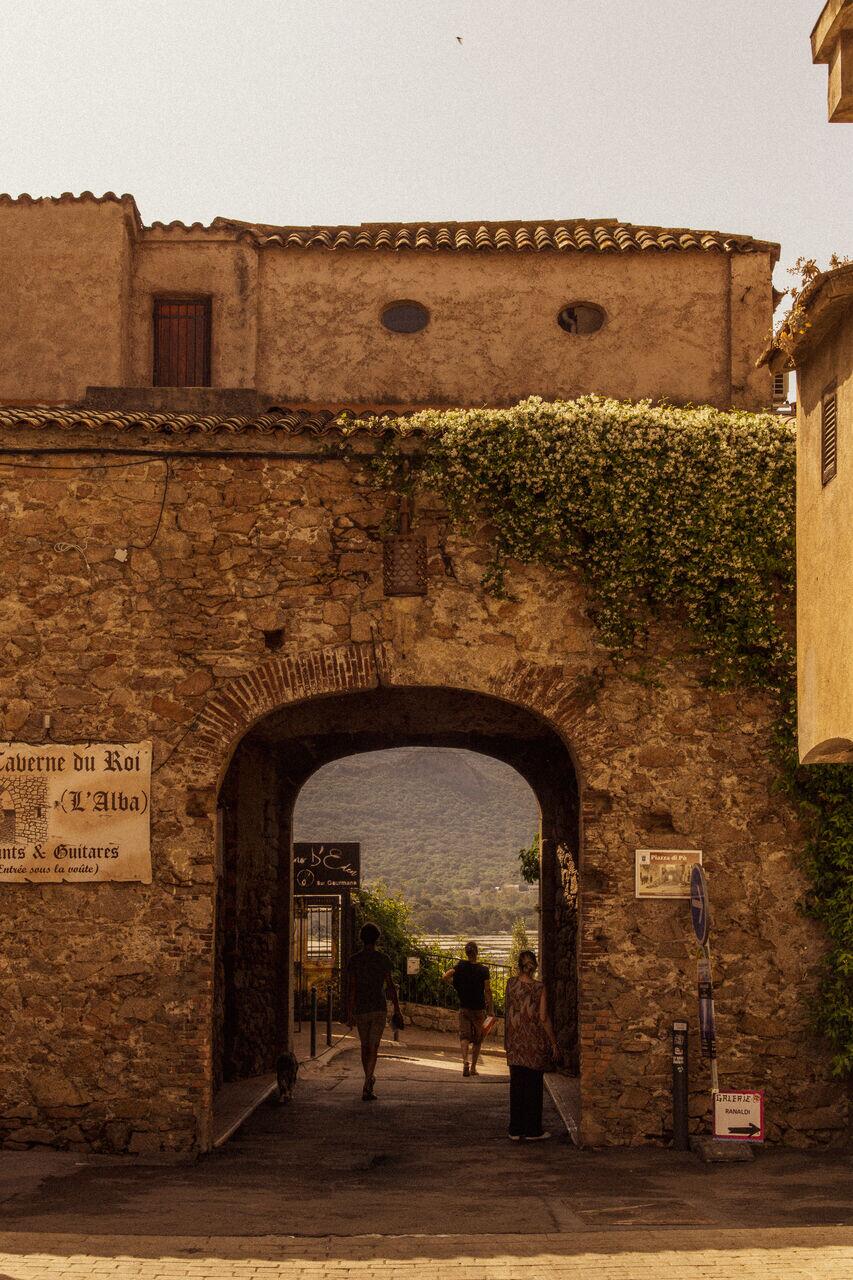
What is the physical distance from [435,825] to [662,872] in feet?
127

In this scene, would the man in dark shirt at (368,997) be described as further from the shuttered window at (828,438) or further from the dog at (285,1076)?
the shuttered window at (828,438)

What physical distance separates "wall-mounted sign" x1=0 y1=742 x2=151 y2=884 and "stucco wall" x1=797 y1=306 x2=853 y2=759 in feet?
17.3

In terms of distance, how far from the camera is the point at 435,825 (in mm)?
49719

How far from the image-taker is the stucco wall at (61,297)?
1742 centimetres

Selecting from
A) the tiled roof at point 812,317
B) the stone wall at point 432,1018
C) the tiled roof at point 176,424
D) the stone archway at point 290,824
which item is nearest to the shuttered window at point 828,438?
the tiled roof at point 812,317

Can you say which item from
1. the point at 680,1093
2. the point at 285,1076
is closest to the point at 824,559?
the point at 680,1093

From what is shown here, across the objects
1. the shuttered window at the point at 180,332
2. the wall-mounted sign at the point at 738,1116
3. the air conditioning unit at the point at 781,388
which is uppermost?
the shuttered window at the point at 180,332

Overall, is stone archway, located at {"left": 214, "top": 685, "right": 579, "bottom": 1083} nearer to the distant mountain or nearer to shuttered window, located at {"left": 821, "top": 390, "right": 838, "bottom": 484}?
shuttered window, located at {"left": 821, "top": 390, "right": 838, "bottom": 484}

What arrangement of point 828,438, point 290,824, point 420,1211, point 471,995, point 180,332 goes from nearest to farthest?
1. point 420,1211
2. point 828,438
3. point 471,995
4. point 290,824
5. point 180,332

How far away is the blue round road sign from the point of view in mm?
9852

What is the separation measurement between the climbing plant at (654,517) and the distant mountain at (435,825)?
33.3 m

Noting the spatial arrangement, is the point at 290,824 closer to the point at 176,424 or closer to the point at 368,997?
the point at 368,997

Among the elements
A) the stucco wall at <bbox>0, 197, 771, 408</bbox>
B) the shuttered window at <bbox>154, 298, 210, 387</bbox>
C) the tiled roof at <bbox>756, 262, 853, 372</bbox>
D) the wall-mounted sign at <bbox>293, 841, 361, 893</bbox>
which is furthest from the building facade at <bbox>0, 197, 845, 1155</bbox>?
the wall-mounted sign at <bbox>293, 841, 361, 893</bbox>

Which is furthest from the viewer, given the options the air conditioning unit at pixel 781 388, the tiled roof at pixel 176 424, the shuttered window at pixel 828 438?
the air conditioning unit at pixel 781 388
